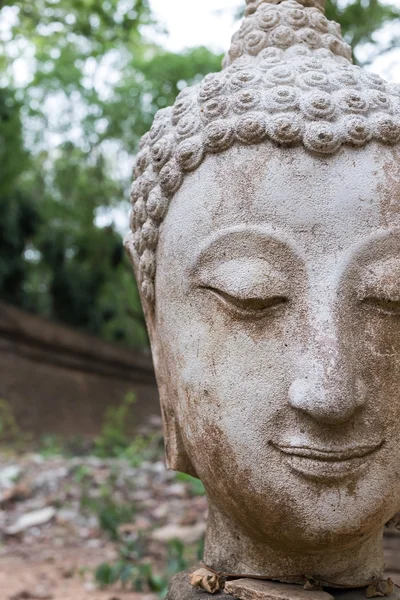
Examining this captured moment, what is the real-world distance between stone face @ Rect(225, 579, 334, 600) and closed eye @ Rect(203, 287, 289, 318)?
2.33 ft

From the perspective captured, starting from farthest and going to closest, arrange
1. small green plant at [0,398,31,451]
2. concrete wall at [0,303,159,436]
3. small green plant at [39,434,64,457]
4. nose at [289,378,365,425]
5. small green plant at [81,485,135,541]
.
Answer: concrete wall at [0,303,159,436] < small green plant at [0,398,31,451] < small green plant at [39,434,64,457] < small green plant at [81,485,135,541] < nose at [289,378,365,425]

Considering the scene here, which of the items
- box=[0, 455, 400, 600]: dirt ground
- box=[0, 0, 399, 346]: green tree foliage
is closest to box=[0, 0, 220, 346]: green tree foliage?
box=[0, 0, 399, 346]: green tree foliage

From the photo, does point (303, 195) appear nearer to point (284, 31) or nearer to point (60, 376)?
Result: point (284, 31)

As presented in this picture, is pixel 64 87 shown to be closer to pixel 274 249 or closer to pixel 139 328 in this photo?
pixel 139 328

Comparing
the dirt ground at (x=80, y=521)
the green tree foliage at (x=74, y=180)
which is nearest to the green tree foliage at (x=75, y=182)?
the green tree foliage at (x=74, y=180)

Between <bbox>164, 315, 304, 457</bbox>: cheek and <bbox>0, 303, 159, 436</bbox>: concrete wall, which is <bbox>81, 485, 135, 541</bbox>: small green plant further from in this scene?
<bbox>0, 303, 159, 436</bbox>: concrete wall

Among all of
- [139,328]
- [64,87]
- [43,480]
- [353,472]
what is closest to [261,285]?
[353,472]

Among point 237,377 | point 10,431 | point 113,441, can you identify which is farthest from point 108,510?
point 10,431

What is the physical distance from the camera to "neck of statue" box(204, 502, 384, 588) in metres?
2.01

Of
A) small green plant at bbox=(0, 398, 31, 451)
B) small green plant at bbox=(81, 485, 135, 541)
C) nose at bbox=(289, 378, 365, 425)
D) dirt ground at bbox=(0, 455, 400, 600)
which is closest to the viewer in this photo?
nose at bbox=(289, 378, 365, 425)

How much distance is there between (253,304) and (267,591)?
2.43 feet

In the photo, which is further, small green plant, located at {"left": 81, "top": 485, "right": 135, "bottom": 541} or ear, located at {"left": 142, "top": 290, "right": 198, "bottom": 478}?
small green plant, located at {"left": 81, "top": 485, "right": 135, "bottom": 541}

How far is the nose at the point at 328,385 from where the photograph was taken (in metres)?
1.76

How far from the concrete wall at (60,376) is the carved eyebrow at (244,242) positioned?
7363mm
